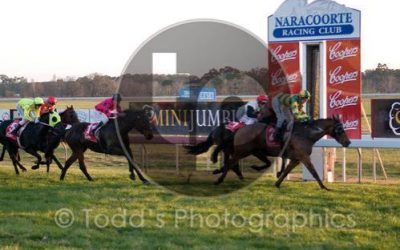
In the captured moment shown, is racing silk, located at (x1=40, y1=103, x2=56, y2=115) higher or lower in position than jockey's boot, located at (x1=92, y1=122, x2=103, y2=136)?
higher

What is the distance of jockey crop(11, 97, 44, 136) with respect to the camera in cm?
1412

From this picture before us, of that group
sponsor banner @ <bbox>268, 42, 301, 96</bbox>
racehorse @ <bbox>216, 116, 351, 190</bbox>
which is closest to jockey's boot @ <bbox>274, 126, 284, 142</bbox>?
racehorse @ <bbox>216, 116, 351, 190</bbox>

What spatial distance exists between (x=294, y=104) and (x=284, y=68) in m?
2.53

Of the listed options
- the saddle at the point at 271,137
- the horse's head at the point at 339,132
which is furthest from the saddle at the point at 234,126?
the horse's head at the point at 339,132

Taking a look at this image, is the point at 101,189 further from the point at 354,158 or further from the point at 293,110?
the point at 354,158

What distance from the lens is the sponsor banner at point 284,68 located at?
1386 cm

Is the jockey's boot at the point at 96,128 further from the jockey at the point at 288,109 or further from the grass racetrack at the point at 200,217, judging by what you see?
the jockey at the point at 288,109

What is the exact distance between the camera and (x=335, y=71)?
1346 cm

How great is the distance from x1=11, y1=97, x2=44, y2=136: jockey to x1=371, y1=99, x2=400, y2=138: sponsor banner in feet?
24.9

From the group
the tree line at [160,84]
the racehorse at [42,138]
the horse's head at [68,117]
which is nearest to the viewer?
the racehorse at [42,138]

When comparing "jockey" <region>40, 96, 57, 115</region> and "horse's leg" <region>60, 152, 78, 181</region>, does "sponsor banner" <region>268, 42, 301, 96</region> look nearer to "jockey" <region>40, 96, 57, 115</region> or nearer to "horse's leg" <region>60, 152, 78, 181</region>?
"horse's leg" <region>60, 152, 78, 181</region>

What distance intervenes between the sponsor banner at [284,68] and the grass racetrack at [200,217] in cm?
278

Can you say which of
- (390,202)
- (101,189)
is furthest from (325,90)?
(101,189)

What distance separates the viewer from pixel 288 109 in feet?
38.6
